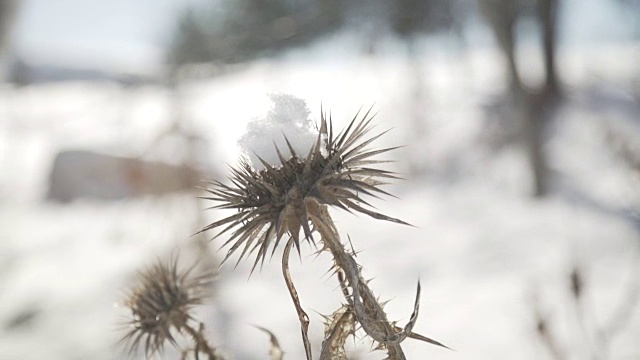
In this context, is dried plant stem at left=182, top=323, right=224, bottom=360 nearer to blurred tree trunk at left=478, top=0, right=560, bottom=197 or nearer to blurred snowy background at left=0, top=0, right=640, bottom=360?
blurred snowy background at left=0, top=0, right=640, bottom=360

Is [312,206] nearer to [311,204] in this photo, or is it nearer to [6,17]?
[311,204]

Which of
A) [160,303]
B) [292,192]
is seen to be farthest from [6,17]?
[292,192]

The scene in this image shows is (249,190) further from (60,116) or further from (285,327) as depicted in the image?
(60,116)

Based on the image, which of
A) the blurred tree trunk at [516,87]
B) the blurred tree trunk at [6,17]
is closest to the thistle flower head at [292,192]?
the blurred tree trunk at [6,17]

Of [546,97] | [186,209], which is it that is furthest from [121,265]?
[546,97]

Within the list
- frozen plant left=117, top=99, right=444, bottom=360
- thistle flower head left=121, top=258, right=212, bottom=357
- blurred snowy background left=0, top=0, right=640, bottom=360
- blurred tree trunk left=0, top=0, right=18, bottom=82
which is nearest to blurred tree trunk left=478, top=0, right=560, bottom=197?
blurred snowy background left=0, top=0, right=640, bottom=360

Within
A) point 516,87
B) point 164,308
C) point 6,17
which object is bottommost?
point 164,308

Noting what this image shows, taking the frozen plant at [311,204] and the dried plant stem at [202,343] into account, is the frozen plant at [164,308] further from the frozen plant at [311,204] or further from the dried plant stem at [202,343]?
the frozen plant at [311,204]
